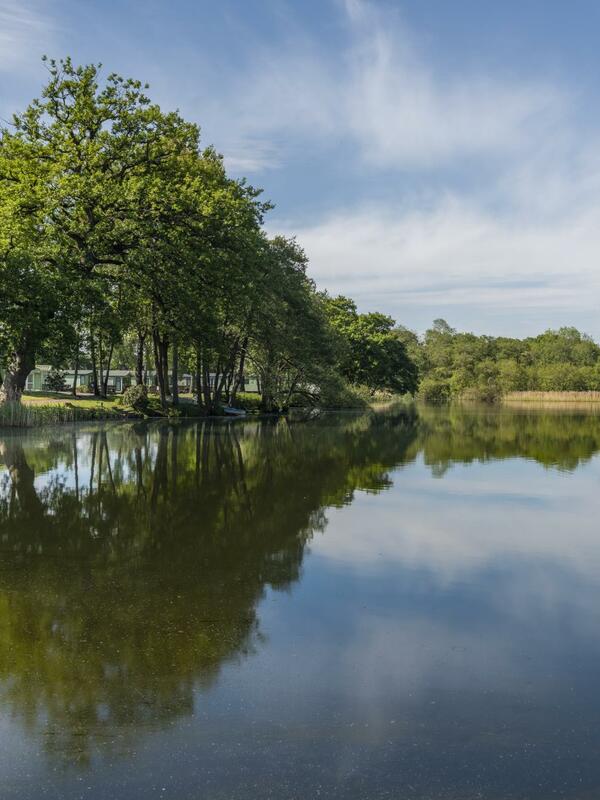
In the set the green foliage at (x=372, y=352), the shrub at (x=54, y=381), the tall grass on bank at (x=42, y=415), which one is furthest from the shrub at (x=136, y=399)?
the green foliage at (x=372, y=352)

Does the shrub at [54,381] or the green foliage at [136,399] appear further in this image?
the shrub at [54,381]

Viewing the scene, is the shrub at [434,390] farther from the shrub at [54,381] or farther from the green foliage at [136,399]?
the green foliage at [136,399]

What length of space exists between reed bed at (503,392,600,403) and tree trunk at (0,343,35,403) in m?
102

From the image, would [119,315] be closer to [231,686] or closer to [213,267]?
[213,267]

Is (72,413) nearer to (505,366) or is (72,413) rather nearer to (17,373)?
(17,373)

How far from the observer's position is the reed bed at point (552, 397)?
117 meters

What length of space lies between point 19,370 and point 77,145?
1056 cm

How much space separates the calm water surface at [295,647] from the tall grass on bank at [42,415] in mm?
16518

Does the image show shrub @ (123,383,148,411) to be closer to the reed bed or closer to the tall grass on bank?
the tall grass on bank

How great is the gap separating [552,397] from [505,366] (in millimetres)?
11423

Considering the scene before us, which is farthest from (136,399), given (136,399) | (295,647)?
(295,647)

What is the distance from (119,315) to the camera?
→ 35.1 meters

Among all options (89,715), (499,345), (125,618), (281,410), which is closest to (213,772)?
(89,715)

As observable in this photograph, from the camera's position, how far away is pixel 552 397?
124 metres
